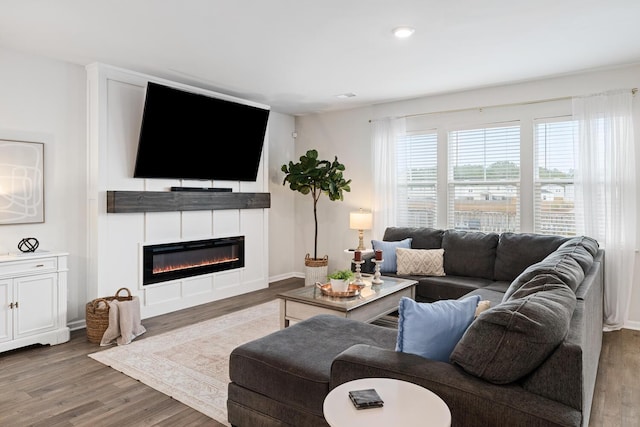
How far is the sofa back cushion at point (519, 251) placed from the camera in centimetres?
418

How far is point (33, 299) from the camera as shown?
359cm

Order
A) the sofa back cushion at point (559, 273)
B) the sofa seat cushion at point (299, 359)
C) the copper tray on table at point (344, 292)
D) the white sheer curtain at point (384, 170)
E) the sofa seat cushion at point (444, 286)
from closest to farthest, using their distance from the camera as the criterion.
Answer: the sofa seat cushion at point (299, 359) < the sofa back cushion at point (559, 273) < the copper tray on table at point (344, 292) < the sofa seat cushion at point (444, 286) < the white sheer curtain at point (384, 170)

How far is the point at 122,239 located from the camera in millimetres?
4355

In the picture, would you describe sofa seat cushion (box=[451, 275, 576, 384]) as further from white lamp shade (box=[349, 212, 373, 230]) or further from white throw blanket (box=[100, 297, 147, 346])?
white lamp shade (box=[349, 212, 373, 230])

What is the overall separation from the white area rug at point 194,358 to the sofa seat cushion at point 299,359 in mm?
505

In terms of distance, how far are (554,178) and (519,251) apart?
3.27 ft

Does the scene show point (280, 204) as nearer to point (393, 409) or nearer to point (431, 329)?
point (431, 329)

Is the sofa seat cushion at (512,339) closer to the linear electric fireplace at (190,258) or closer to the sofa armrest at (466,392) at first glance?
the sofa armrest at (466,392)

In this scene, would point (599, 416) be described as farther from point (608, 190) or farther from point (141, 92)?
point (141, 92)

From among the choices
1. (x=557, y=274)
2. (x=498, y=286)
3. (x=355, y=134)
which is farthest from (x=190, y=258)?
(x=557, y=274)

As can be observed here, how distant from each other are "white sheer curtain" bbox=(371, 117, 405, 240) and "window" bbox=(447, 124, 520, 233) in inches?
29.2

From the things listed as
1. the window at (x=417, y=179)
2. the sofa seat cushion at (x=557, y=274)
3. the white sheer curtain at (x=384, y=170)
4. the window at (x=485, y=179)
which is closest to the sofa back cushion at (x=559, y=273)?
the sofa seat cushion at (x=557, y=274)

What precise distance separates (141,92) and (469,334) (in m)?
4.13

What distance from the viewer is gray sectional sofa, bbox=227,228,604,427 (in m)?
1.50
